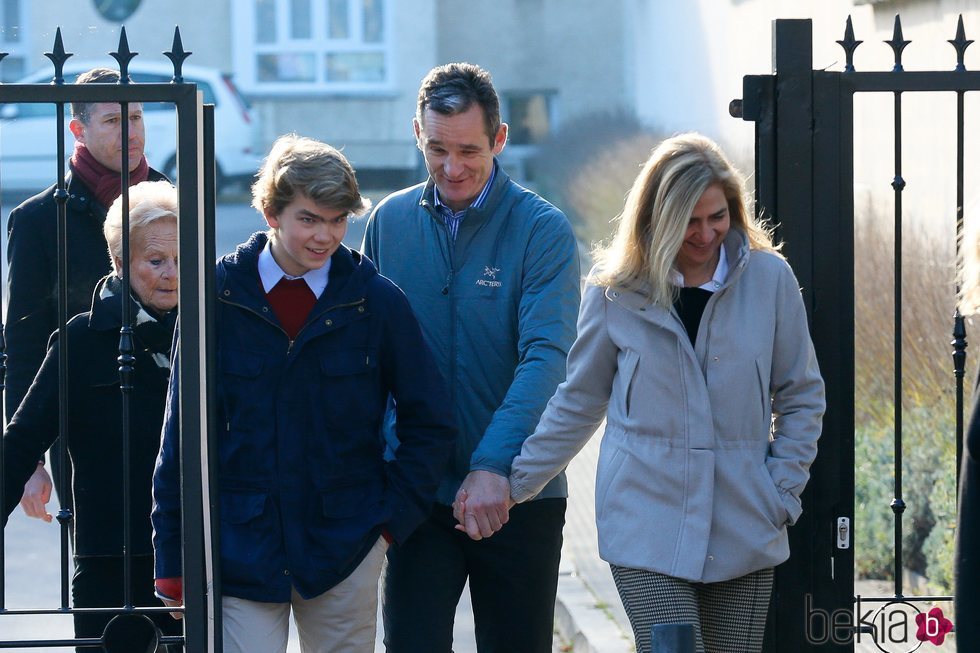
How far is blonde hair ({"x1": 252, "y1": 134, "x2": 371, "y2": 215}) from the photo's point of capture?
326 centimetres

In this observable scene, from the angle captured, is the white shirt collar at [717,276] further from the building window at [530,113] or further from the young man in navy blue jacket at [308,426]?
the building window at [530,113]

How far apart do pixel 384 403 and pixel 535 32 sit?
2343cm

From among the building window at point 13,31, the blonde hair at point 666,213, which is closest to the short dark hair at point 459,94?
the blonde hair at point 666,213

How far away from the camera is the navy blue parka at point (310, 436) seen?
326 cm

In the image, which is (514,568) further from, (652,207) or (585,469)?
(585,469)

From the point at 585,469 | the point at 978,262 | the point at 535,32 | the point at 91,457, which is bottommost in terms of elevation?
the point at 585,469

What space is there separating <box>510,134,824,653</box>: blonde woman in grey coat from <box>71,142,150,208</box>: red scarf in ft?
4.77

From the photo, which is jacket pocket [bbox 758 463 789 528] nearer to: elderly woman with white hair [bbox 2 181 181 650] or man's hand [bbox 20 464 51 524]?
elderly woman with white hair [bbox 2 181 181 650]

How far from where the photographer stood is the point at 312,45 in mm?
25750

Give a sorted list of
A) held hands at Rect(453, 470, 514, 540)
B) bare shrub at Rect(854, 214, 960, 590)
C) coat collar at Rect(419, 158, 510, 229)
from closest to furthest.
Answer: held hands at Rect(453, 470, 514, 540), coat collar at Rect(419, 158, 510, 229), bare shrub at Rect(854, 214, 960, 590)

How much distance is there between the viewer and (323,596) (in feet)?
10.9

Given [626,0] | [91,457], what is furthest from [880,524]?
[626,0]

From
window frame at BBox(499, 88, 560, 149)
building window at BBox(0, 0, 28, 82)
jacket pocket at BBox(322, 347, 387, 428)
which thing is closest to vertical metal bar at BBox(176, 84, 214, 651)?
jacket pocket at BBox(322, 347, 387, 428)

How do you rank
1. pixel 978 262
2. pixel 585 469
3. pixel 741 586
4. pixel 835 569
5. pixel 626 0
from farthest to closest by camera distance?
pixel 626 0 → pixel 585 469 → pixel 835 569 → pixel 741 586 → pixel 978 262
